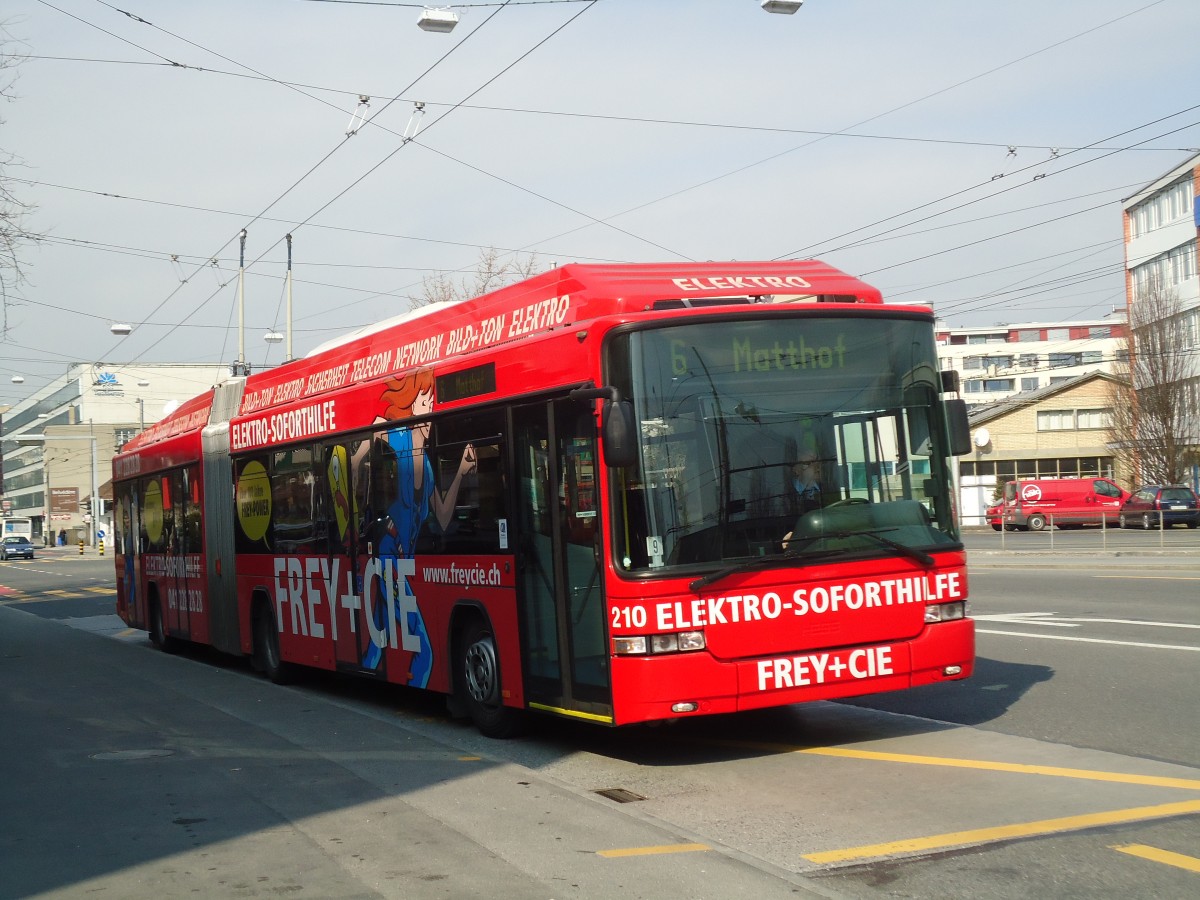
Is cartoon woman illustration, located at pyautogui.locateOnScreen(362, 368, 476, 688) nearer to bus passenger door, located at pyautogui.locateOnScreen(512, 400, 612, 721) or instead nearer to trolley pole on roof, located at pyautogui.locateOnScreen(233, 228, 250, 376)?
bus passenger door, located at pyautogui.locateOnScreen(512, 400, 612, 721)

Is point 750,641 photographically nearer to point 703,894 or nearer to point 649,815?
point 649,815

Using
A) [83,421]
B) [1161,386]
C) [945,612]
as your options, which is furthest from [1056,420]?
[83,421]

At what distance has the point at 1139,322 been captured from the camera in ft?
172

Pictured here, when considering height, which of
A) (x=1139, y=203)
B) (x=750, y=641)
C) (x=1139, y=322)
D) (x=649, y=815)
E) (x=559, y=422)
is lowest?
(x=649, y=815)

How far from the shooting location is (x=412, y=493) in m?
10.9

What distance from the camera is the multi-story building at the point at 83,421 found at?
362ft

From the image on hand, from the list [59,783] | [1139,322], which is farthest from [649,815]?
[1139,322]

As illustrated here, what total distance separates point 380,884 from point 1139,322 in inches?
2056

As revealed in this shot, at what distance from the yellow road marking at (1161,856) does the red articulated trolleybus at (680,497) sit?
2447 mm

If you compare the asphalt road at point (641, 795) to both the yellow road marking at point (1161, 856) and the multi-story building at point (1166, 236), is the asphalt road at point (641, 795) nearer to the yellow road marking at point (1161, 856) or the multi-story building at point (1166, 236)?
the yellow road marking at point (1161, 856)

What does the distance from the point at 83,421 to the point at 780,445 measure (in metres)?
120

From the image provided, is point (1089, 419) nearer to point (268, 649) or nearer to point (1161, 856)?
point (268, 649)

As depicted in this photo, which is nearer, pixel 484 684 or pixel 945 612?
pixel 945 612

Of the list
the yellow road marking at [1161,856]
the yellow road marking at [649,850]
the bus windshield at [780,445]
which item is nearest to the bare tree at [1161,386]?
the bus windshield at [780,445]
